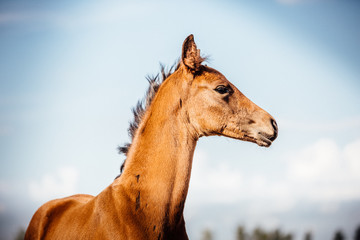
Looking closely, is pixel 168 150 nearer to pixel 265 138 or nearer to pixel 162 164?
pixel 162 164

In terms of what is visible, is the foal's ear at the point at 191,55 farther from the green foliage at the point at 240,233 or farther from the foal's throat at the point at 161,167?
the green foliage at the point at 240,233

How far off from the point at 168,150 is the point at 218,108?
3.01 feet

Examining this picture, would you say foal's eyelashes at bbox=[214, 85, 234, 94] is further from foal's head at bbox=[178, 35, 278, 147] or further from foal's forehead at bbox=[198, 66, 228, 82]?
foal's forehead at bbox=[198, 66, 228, 82]

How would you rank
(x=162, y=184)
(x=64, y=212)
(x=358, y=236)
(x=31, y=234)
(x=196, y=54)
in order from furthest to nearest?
(x=358, y=236), (x=31, y=234), (x=64, y=212), (x=196, y=54), (x=162, y=184)

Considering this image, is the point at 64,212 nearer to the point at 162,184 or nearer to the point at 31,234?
the point at 31,234

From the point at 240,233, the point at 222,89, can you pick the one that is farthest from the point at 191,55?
the point at 240,233

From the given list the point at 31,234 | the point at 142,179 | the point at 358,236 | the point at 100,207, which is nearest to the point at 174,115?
the point at 142,179

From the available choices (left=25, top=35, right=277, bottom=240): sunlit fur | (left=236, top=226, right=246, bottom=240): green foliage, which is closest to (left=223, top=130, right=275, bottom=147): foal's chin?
(left=25, top=35, right=277, bottom=240): sunlit fur

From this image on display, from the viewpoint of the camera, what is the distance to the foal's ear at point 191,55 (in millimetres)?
4602

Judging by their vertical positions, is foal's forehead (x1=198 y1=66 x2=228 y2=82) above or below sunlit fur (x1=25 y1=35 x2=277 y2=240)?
above

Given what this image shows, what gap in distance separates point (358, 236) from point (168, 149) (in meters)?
23.9

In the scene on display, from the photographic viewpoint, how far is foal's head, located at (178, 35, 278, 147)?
4402 millimetres

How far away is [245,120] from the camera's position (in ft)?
14.9

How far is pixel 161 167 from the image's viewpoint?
403 cm
